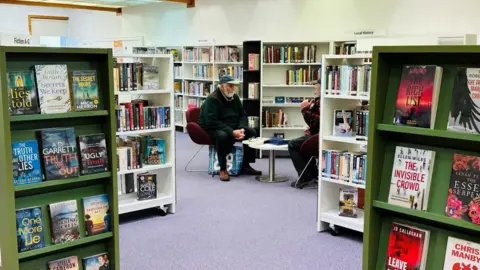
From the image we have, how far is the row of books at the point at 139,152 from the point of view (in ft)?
16.4

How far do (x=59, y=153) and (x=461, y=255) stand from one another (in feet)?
7.17

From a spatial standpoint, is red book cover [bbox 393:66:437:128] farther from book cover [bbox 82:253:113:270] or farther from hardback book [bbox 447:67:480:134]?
book cover [bbox 82:253:113:270]

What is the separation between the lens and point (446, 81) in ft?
7.69

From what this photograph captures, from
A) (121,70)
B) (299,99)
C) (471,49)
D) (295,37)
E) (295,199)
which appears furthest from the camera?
(295,37)

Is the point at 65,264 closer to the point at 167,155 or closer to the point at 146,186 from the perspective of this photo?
the point at 146,186

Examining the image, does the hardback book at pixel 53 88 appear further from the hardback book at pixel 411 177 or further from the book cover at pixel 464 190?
the book cover at pixel 464 190

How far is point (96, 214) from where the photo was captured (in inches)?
122

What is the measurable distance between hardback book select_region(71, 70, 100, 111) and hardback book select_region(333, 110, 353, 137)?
2.46 m

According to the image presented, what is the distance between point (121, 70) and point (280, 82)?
440cm

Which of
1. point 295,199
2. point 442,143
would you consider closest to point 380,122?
point 442,143

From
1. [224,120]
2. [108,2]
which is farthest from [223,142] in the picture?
[108,2]

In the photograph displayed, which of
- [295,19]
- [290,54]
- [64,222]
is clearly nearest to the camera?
[64,222]

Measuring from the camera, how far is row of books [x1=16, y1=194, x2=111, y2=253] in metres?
2.82

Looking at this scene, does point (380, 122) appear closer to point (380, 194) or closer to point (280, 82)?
point (380, 194)
